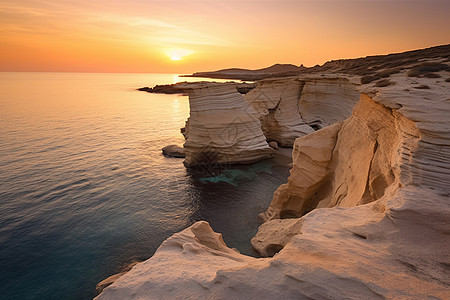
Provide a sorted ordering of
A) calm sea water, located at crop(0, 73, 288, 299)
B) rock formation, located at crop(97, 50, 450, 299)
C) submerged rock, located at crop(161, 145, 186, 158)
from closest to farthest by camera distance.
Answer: rock formation, located at crop(97, 50, 450, 299)
calm sea water, located at crop(0, 73, 288, 299)
submerged rock, located at crop(161, 145, 186, 158)

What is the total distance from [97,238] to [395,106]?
49.4ft

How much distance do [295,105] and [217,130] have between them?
13381 mm

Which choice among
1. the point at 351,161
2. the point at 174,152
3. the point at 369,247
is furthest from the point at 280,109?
the point at 369,247

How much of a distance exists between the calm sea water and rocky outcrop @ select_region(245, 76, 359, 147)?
6.72m

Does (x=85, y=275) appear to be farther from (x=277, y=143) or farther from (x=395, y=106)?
(x=277, y=143)

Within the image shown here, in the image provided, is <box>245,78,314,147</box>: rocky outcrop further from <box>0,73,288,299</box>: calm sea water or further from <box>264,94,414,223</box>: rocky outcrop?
<box>264,94,414,223</box>: rocky outcrop

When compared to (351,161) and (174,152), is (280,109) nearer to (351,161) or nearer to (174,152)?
(174,152)

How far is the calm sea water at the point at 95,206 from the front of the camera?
473 inches

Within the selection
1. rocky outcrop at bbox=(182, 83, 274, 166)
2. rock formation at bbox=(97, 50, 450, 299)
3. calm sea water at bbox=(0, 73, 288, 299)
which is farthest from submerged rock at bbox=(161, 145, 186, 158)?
rock formation at bbox=(97, 50, 450, 299)

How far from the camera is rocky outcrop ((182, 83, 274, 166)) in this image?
77.8ft

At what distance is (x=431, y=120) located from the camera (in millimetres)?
5965

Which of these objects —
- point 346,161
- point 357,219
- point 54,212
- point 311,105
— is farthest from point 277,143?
point 357,219

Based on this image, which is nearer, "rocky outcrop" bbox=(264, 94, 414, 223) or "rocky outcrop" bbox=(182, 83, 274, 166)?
"rocky outcrop" bbox=(264, 94, 414, 223)

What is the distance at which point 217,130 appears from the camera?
23.7 m
